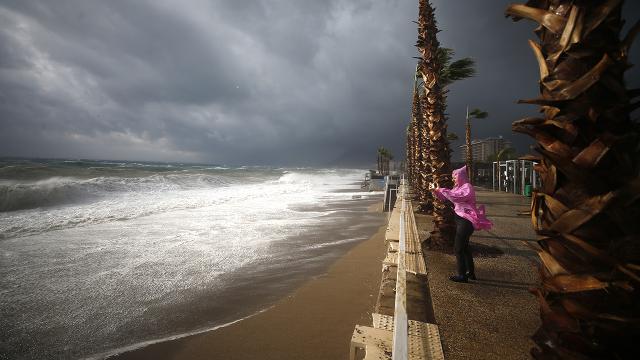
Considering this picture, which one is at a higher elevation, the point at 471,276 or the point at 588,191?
the point at 588,191

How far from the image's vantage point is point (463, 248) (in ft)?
12.9

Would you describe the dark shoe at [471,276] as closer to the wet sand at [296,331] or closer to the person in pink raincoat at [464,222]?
the person in pink raincoat at [464,222]

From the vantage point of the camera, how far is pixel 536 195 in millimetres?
1510

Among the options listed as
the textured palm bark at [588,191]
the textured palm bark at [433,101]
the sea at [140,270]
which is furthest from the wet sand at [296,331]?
the textured palm bark at [433,101]

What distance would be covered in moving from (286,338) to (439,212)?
384cm

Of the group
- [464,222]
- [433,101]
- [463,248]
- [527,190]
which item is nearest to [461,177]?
[464,222]

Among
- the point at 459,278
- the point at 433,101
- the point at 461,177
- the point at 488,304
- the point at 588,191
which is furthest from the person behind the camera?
the point at 433,101

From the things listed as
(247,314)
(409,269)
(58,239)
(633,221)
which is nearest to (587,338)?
(633,221)

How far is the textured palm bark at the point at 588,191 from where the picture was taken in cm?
122

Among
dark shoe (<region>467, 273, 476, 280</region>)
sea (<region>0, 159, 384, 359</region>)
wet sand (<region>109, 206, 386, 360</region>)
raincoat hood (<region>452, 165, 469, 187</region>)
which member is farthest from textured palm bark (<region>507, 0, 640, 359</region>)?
→ sea (<region>0, 159, 384, 359</region>)

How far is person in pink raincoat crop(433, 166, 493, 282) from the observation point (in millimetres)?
3908

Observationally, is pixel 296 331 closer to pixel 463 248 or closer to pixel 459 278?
pixel 459 278

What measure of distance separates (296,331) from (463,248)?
2.52 meters

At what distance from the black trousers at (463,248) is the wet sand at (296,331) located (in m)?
1.44
